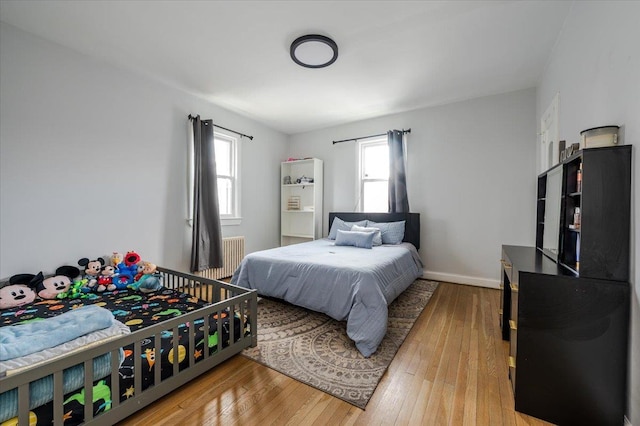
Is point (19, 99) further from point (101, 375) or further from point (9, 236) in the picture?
point (101, 375)

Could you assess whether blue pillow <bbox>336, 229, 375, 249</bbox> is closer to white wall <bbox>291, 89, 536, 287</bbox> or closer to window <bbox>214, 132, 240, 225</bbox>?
white wall <bbox>291, 89, 536, 287</bbox>

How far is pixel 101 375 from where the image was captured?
1.26m

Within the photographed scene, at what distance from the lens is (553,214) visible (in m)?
1.78

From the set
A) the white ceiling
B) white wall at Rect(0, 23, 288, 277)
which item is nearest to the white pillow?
the white ceiling

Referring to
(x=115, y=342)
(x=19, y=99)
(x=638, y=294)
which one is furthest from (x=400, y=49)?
(x=19, y=99)

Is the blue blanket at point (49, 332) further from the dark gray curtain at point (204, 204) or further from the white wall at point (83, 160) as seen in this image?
the dark gray curtain at point (204, 204)

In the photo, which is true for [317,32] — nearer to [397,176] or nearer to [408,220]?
[397,176]

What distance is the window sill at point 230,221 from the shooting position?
389 centimetres

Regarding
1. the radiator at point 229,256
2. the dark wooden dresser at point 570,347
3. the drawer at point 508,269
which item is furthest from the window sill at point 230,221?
the dark wooden dresser at point 570,347

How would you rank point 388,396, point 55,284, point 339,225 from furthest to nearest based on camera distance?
point 339,225 → point 55,284 → point 388,396

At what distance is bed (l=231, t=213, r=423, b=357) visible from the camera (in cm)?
202

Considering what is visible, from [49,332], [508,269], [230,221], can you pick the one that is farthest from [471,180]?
[49,332]

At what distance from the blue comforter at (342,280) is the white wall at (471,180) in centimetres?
98

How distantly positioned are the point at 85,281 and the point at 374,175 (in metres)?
3.82
